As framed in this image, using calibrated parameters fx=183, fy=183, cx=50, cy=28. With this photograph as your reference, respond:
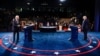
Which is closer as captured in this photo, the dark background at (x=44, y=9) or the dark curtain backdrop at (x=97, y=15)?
the dark curtain backdrop at (x=97, y=15)

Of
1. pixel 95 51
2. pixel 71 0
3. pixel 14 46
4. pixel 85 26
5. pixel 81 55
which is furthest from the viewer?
pixel 71 0

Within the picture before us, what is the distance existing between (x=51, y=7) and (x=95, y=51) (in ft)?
30.8

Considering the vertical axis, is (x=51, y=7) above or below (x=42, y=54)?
above

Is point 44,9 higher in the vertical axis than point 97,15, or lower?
higher

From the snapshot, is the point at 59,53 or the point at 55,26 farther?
the point at 55,26

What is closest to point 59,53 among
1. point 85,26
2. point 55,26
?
point 85,26

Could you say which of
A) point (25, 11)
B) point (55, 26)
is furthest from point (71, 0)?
point (25, 11)

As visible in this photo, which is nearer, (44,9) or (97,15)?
(97,15)

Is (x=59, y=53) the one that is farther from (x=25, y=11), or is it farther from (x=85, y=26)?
(x=25, y=11)

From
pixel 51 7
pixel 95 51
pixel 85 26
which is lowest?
pixel 95 51

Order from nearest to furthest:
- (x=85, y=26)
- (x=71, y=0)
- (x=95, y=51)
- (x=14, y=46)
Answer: (x=95, y=51), (x=14, y=46), (x=85, y=26), (x=71, y=0)

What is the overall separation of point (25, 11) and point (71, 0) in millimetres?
4446

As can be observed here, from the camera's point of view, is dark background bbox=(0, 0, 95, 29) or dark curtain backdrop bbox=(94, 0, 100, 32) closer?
dark curtain backdrop bbox=(94, 0, 100, 32)

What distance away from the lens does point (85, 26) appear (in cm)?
1138
